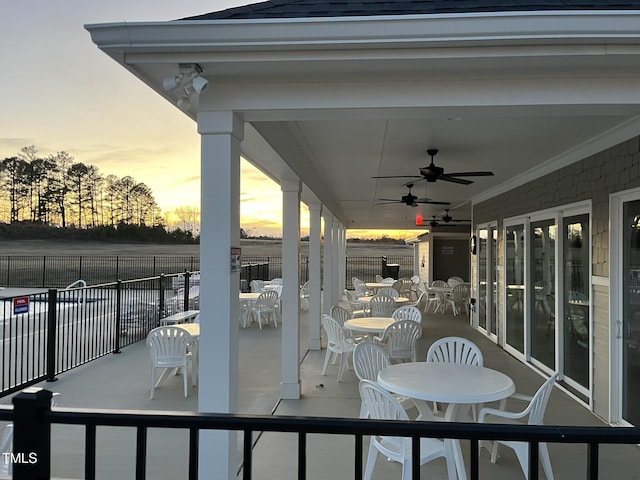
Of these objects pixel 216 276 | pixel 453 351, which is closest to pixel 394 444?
pixel 216 276

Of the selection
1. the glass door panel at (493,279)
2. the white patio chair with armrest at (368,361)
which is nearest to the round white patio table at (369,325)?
the white patio chair with armrest at (368,361)

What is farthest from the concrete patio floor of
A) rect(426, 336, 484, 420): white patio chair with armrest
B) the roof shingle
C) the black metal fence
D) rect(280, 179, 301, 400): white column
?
the black metal fence

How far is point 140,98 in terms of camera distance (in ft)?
40.8

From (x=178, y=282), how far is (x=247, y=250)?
1378cm

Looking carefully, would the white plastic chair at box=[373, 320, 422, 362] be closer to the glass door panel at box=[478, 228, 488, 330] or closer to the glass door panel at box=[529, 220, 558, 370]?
the glass door panel at box=[529, 220, 558, 370]

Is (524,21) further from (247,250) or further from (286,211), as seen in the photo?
(247,250)

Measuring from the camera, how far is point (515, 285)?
7.07 metres

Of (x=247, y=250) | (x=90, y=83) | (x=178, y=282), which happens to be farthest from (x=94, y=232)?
(x=178, y=282)

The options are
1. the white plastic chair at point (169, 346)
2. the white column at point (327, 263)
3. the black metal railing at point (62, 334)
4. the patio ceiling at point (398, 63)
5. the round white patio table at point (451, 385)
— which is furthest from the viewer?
the white column at point (327, 263)

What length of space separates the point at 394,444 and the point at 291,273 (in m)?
2.64

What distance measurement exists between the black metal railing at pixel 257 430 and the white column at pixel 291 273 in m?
3.89

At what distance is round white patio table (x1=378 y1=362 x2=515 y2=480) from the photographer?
9.51ft

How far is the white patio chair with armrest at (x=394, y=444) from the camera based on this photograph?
101 inches

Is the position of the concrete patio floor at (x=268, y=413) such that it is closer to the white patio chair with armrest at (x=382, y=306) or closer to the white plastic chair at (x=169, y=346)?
the white plastic chair at (x=169, y=346)
